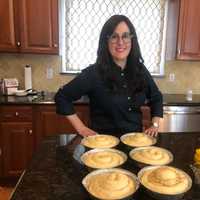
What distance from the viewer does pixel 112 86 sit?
1692 millimetres

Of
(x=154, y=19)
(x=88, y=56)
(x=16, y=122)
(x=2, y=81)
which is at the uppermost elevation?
(x=154, y=19)

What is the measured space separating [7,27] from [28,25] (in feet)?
0.69

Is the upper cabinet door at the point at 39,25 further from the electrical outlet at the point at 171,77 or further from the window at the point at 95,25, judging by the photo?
the electrical outlet at the point at 171,77

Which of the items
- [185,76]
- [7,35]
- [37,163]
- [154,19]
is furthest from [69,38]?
[37,163]

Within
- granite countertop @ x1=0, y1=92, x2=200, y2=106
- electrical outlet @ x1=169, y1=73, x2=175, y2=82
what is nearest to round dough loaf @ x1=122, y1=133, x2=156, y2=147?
granite countertop @ x1=0, y1=92, x2=200, y2=106

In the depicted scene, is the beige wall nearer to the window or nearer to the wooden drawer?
the window

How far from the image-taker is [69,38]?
323 cm

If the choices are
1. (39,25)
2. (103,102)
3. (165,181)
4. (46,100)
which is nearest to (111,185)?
(165,181)

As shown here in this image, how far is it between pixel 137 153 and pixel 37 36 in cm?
200

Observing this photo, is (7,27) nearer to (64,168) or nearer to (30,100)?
(30,100)

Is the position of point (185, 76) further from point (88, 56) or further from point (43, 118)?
point (43, 118)

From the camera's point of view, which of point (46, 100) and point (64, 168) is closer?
point (64, 168)

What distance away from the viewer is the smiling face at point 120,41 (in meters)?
1.64

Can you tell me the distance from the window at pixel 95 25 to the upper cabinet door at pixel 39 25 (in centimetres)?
32
